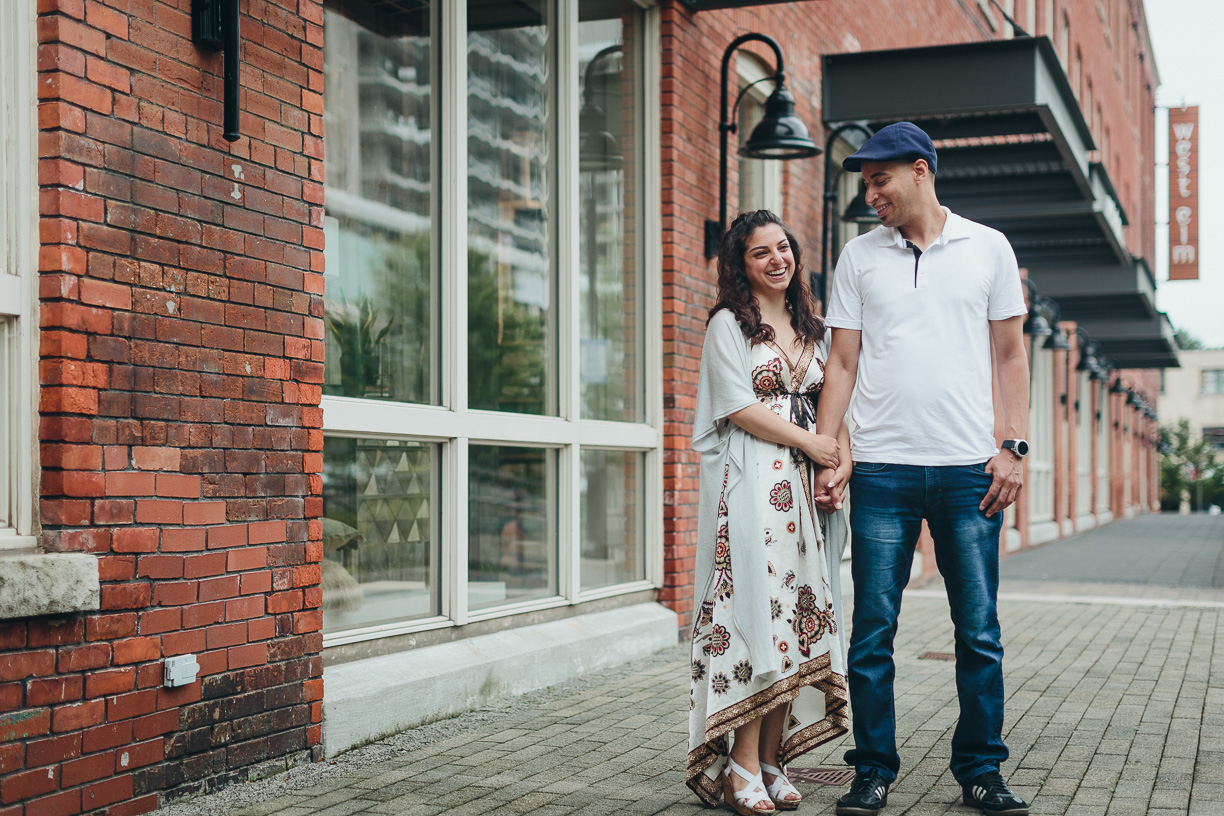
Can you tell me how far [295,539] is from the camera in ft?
14.7

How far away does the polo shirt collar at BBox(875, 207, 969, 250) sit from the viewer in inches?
157

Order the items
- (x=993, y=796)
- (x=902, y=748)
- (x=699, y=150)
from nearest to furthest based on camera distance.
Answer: (x=993, y=796) → (x=902, y=748) → (x=699, y=150)

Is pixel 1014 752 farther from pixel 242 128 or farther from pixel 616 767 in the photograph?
pixel 242 128

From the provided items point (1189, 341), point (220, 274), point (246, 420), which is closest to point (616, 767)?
point (246, 420)

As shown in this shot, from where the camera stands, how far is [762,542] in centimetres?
391

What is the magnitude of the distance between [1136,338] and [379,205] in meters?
21.9

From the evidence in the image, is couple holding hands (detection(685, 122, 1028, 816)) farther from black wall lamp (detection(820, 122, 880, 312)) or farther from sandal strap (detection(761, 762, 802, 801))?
black wall lamp (detection(820, 122, 880, 312))

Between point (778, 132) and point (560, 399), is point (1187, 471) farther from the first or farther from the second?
point (560, 399)

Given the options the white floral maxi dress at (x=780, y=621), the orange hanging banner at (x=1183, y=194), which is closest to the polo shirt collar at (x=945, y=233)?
the white floral maxi dress at (x=780, y=621)

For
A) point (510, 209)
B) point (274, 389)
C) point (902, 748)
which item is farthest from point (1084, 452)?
point (274, 389)

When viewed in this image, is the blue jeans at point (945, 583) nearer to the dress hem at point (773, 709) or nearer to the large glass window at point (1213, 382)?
the dress hem at point (773, 709)

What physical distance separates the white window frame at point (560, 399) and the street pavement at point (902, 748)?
0.56 metres

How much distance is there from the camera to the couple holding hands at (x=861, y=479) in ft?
12.9

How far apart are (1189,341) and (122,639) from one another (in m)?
135
